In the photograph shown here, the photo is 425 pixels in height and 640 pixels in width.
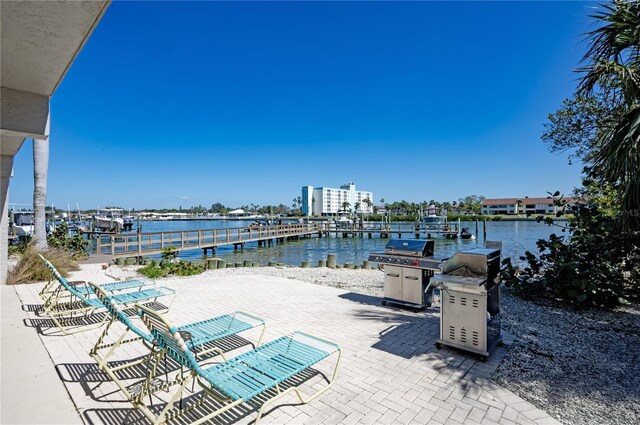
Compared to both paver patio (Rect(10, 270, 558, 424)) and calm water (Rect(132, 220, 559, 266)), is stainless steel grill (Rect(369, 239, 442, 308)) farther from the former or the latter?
calm water (Rect(132, 220, 559, 266))

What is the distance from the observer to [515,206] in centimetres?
8694

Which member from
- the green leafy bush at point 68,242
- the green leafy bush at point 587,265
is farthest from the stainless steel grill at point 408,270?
the green leafy bush at point 68,242

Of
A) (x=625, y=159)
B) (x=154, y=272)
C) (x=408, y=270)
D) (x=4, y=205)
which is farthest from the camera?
(x=154, y=272)

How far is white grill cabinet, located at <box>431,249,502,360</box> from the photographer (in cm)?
353

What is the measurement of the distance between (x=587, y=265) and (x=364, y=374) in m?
5.23

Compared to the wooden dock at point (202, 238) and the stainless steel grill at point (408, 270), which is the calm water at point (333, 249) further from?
the stainless steel grill at point (408, 270)

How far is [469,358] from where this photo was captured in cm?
363

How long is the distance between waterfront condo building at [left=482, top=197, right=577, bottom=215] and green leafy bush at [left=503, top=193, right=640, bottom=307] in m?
84.3

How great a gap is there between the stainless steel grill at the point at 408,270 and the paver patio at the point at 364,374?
25 cm

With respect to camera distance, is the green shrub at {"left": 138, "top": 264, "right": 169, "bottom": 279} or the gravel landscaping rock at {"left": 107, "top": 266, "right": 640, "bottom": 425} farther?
the green shrub at {"left": 138, "top": 264, "right": 169, "bottom": 279}

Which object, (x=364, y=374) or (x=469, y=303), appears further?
(x=469, y=303)

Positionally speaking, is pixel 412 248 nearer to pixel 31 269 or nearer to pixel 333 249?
pixel 31 269

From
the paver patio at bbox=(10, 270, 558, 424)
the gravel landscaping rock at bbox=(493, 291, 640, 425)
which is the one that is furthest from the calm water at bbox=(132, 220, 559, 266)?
the paver patio at bbox=(10, 270, 558, 424)

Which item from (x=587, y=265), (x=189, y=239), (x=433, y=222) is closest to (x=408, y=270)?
(x=587, y=265)
